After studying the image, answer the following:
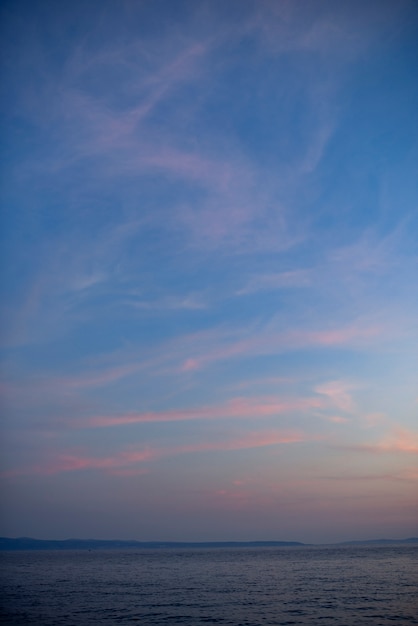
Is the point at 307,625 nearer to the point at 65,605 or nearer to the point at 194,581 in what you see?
A: the point at 65,605

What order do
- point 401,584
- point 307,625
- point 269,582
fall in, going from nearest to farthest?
1. point 307,625
2. point 401,584
3. point 269,582

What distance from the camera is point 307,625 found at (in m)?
41.4

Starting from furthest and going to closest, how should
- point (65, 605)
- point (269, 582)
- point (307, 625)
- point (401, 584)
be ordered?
point (269, 582)
point (401, 584)
point (65, 605)
point (307, 625)

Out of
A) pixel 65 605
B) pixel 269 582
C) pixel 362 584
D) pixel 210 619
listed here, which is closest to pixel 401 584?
pixel 362 584

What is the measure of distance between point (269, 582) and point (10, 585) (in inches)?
1590

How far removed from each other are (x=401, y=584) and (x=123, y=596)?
37.2 m

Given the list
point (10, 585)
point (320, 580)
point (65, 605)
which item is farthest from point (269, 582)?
point (10, 585)

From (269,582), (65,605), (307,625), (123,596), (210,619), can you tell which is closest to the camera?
(307,625)

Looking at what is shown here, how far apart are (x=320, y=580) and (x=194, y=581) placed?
2002 centimetres

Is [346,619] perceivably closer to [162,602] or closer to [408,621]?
[408,621]

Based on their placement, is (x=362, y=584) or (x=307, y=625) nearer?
(x=307, y=625)

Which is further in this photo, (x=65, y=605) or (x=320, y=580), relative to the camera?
(x=320, y=580)

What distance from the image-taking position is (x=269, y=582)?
3063 inches

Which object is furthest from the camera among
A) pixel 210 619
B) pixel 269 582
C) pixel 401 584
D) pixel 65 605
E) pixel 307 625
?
pixel 269 582
